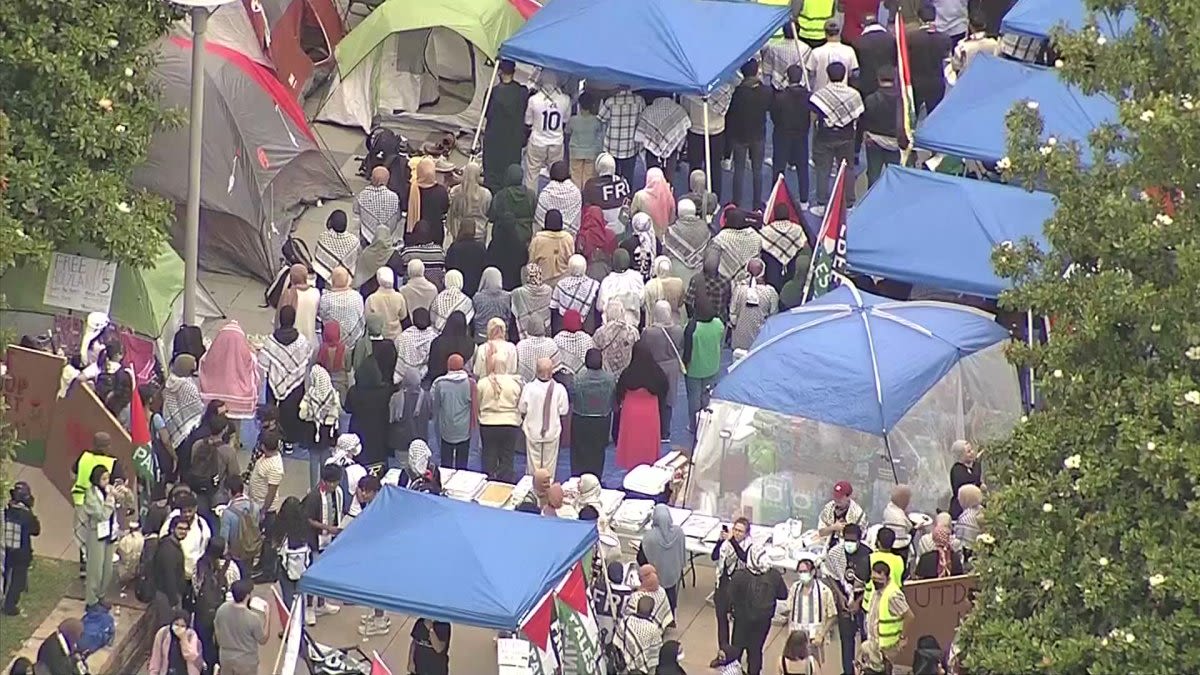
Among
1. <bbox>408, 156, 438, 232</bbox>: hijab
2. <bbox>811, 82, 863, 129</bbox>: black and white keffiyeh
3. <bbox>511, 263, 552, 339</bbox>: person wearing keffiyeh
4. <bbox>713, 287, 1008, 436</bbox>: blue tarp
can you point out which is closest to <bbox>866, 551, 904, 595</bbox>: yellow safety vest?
<bbox>713, 287, 1008, 436</bbox>: blue tarp

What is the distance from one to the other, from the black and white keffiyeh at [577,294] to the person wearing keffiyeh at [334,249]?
2208mm

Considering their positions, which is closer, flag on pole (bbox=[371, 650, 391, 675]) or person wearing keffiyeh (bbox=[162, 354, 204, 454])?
flag on pole (bbox=[371, 650, 391, 675])

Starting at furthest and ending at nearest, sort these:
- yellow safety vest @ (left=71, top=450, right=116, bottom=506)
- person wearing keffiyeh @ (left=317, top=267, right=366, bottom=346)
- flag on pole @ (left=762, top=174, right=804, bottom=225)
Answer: flag on pole @ (left=762, top=174, right=804, bottom=225) → person wearing keffiyeh @ (left=317, top=267, right=366, bottom=346) → yellow safety vest @ (left=71, top=450, right=116, bottom=506)

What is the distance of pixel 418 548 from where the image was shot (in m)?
18.3

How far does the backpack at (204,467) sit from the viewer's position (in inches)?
802

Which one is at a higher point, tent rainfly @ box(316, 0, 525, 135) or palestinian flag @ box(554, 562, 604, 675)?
tent rainfly @ box(316, 0, 525, 135)

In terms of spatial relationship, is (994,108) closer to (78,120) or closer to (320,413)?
(320,413)

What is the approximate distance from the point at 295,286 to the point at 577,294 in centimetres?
236

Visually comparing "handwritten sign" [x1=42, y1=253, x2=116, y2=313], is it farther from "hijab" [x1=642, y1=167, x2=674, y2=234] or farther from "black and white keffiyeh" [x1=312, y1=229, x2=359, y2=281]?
"hijab" [x1=642, y1=167, x2=674, y2=234]

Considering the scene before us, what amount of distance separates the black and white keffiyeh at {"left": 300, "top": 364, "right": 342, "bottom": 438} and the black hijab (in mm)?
2331

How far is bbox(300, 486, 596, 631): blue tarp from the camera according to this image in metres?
18.0

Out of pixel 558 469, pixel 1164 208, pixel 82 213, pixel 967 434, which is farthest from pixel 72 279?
pixel 1164 208

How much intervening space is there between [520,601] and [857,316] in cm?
485

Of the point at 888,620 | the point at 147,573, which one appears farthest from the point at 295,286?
the point at 888,620
